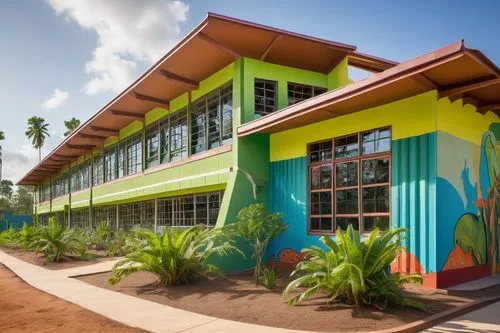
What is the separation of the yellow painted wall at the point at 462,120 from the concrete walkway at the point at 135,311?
5676 millimetres

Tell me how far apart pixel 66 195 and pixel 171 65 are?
25617 millimetres

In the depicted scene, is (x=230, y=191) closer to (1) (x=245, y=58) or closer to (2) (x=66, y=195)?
(1) (x=245, y=58)

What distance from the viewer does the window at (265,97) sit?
13.8 meters

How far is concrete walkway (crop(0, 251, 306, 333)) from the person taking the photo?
264 inches

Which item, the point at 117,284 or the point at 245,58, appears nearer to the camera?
the point at 117,284

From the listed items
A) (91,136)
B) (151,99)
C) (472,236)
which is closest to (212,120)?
(151,99)

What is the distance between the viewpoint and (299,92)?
1470 centimetres

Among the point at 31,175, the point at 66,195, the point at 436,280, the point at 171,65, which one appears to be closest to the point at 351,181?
the point at 436,280

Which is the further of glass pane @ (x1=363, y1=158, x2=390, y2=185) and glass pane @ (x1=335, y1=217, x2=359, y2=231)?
glass pane @ (x1=335, y1=217, x2=359, y2=231)

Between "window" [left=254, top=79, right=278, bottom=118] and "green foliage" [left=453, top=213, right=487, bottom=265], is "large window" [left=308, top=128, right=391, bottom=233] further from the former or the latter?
"window" [left=254, top=79, right=278, bottom=118]

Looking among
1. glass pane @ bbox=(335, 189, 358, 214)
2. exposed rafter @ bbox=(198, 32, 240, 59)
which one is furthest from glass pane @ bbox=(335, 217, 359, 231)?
exposed rafter @ bbox=(198, 32, 240, 59)

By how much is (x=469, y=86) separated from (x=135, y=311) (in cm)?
777

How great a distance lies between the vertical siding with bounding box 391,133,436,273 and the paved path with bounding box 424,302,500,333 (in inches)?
63.1

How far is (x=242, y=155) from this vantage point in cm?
1305
